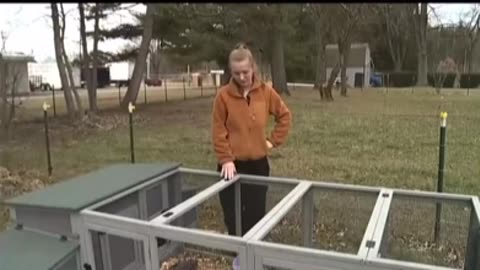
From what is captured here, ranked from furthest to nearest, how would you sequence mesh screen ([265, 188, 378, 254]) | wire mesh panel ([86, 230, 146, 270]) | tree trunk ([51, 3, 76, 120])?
tree trunk ([51, 3, 76, 120]), mesh screen ([265, 188, 378, 254]), wire mesh panel ([86, 230, 146, 270])

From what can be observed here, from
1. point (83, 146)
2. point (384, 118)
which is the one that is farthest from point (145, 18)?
point (384, 118)

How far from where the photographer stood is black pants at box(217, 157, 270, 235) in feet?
8.80

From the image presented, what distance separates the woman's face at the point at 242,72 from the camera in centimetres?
238

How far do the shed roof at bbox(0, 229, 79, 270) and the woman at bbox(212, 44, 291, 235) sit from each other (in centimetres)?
96

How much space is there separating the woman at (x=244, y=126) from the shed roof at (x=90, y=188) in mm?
466

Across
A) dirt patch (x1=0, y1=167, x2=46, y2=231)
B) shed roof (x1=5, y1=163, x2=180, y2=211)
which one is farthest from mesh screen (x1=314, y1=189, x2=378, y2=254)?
dirt patch (x1=0, y1=167, x2=46, y2=231)

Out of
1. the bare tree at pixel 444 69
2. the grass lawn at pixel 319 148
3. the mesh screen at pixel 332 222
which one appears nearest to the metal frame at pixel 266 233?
Answer: the mesh screen at pixel 332 222

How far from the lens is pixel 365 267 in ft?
4.83

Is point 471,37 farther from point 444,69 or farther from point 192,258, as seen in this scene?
point 192,258

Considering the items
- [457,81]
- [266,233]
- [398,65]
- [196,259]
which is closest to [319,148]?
[196,259]

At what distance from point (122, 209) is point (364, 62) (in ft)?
140

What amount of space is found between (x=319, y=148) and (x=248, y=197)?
14.6 ft

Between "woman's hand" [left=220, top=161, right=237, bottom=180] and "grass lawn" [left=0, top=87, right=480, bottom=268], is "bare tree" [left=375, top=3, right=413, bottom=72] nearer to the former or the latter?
"grass lawn" [left=0, top=87, right=480, bottom=268]

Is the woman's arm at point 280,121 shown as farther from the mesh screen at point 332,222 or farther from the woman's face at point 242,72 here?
the mesh screen at point 332,222
